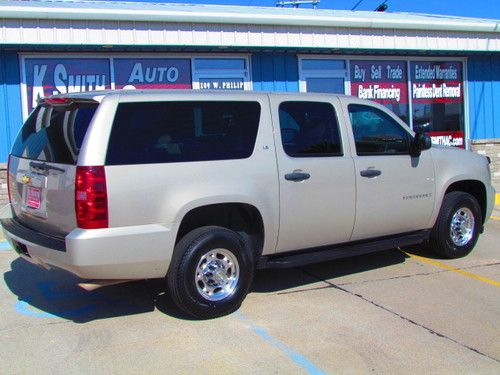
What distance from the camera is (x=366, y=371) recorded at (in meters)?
3.78

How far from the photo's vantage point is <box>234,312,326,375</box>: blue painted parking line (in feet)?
12.5

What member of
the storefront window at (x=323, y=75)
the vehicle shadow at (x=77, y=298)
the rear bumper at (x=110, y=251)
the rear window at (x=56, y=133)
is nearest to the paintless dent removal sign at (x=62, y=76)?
the storefront window at (x=323, y=75)

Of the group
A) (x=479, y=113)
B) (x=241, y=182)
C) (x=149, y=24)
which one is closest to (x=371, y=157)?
(x=241, y=182)

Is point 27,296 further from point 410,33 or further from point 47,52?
point 410,33

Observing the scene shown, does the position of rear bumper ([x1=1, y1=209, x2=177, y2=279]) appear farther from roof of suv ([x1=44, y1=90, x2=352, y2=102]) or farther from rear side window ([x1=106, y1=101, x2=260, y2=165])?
roof of suv ([x1=44, y1=90, x2=352, y2=102])

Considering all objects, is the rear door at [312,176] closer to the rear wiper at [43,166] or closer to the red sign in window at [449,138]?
the rear wiper at [43,166]

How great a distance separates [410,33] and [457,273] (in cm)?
717

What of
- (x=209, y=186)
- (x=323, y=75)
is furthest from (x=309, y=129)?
(x=323, y=75)

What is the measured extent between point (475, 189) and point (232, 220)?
11.3ft

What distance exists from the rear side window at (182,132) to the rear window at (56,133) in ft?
0.89

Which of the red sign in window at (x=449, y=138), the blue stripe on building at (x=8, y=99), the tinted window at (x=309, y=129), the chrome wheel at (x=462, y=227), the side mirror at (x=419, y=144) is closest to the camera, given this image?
the tinted window at (x=309, y=129)

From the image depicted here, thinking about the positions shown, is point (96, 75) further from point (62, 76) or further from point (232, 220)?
point (232, 220)

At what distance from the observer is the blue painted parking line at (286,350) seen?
3809mm

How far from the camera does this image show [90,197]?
4.08 meters
